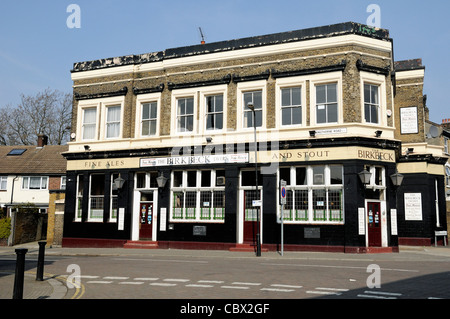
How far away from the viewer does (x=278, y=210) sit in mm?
20750

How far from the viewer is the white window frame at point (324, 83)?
20328 mm

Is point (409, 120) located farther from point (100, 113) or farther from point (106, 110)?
point (100, 113)

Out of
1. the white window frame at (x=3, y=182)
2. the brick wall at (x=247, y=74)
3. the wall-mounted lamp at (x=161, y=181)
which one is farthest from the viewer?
the white window frame at (x=3, y=182)

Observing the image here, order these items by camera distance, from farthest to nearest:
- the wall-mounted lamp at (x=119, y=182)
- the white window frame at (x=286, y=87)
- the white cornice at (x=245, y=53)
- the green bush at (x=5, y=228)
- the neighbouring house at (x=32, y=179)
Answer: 1. the neighbouring house at (x=32, y=179)
2. the green bush at (x=5, y=228)
3. the wall-mounted lamp at (x=119, y=182)
4. the white window frame at (x=286, y=87)
5. the white cornice at (x=245, y=53)

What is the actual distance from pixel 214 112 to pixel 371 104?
8.05m

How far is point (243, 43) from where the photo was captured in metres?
22.8

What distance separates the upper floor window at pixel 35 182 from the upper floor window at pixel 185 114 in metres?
22.7

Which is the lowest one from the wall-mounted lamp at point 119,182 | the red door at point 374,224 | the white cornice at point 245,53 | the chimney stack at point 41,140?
the red door at point 374,224

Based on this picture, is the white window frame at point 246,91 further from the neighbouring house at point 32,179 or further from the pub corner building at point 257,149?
the neighbouring house at point 32,179

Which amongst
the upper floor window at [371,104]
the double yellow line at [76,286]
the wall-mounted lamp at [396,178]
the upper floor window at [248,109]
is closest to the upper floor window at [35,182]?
the upper floor window at [248,109]

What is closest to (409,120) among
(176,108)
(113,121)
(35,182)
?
(176,108)

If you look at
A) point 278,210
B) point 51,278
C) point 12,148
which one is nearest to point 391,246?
point 278,210

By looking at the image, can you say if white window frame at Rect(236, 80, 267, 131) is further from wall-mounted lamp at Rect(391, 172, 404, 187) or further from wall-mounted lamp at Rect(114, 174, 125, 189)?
wall-mounted lamp at Rect(114, 174, 125, 189)

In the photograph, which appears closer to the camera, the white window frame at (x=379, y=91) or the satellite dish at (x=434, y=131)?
the white window frame at (x=379, y=91)
